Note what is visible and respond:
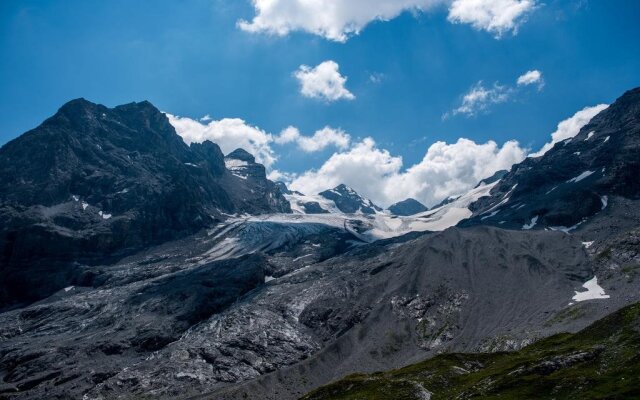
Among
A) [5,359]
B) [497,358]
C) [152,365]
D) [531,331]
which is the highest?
[5,359]

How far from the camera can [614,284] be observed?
169 m

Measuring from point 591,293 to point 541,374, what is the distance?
118m

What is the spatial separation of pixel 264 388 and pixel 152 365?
39.6 m

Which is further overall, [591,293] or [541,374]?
[591,293]

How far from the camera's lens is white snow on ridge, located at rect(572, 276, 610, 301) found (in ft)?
539

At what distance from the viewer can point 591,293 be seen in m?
170

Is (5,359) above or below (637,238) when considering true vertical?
above

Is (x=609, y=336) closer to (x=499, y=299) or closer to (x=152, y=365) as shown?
(x=499, y=299)

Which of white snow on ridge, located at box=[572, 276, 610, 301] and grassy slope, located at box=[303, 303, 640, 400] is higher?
grassy slope, located at box=[303, 303, 640, 400]

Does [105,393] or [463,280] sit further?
[463,280]

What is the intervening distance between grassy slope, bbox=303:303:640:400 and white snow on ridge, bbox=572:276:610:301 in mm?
76370

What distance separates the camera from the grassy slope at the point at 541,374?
56.4 m

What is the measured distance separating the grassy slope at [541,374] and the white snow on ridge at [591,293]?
76.4m

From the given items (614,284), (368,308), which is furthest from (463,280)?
(614,284)
